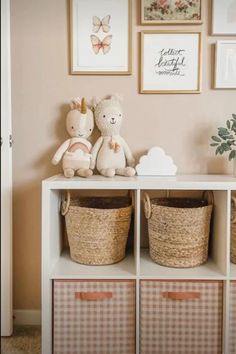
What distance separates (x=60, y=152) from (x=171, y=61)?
27.3 inches

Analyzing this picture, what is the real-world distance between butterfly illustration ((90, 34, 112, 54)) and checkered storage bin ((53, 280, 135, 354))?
1.08 meters

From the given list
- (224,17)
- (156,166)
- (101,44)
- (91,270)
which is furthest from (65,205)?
(224,17)

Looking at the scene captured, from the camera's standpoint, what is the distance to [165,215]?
1.48 m

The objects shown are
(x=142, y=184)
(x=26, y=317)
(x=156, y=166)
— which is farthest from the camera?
(x=26, y=317)

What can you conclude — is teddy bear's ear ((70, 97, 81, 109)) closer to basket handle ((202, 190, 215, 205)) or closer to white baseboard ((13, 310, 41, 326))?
basket handle ((202, 190, 215, 205))

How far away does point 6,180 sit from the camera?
1.71 meters

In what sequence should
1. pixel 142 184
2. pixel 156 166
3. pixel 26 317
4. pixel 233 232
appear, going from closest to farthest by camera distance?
1. pixel 142 184
2. pixel 233 232
3. pixel 156 166
4. pixel 26 317

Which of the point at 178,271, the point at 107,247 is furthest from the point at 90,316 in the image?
the point at 178,271

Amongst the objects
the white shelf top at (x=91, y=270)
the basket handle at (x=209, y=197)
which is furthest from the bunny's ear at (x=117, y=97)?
the white shelf top at (x=91, y=270)

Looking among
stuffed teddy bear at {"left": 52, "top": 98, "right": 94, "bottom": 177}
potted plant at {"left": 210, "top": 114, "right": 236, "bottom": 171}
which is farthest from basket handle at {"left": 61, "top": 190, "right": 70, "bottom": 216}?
potted plant at {"left": 210, "top": 114, "right": 236, "bottom": 171}

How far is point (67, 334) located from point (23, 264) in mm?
482

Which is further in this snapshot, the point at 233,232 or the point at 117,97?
the point at 117,97

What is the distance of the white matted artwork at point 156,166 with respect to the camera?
1.65 meters

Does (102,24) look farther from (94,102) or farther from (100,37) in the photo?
(94,102)
